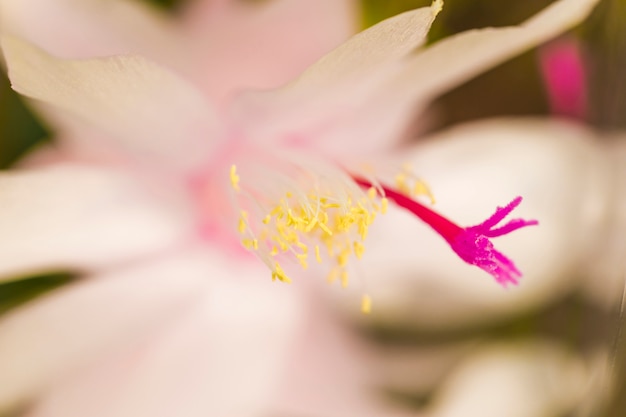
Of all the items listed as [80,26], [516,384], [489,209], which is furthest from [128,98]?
[516,384]

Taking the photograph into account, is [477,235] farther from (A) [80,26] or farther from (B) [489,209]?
(A) [80,26]

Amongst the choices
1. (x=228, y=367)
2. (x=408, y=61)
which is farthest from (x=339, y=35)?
(x=228, y=367)

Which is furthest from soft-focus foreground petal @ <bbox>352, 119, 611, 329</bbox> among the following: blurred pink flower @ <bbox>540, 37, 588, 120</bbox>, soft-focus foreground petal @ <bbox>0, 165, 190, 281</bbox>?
Result: soft-focus foreground petal @ <bbox>0, 165, 190, 281</bbox>

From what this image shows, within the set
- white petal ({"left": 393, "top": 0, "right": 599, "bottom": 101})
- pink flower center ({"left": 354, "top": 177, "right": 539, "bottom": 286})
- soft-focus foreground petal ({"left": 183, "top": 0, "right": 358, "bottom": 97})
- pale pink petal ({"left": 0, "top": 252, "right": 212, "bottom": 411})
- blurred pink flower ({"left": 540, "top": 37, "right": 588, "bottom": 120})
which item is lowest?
pink flower center ({"left": 354, "top": 177, "right": 539, "bottom": 286})

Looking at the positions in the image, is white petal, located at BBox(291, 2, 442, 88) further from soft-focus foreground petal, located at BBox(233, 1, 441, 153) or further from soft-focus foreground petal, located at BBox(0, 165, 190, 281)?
soft-focus foreground petal, located at BBox(0, 165, 190, 281)

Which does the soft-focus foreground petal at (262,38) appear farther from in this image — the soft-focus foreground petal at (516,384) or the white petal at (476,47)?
the soft-focus foreground petal at (516,384)

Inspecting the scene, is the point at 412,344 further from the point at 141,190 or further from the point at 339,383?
the point at 141,190
